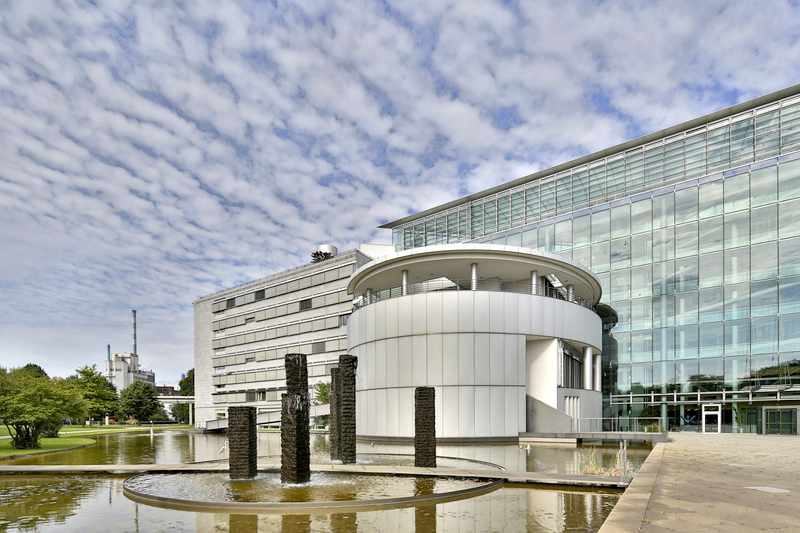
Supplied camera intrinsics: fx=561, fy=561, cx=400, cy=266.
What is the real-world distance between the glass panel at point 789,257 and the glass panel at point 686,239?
5.65m

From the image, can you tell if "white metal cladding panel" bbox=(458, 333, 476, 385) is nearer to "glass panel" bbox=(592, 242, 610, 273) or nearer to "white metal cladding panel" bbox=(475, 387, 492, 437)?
"white metal cladding panel" bbox=(475, 387, 492, 437)

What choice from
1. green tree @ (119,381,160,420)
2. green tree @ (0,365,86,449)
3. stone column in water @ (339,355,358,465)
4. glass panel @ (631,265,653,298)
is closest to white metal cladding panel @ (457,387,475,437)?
stone column in water @ (339,355,358,465)

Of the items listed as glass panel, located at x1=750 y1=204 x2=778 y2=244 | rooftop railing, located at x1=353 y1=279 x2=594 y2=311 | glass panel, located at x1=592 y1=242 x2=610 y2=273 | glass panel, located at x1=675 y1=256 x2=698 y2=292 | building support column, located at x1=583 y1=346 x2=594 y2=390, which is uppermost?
glass panel, located at x1=750 y1=204 x2=778 y2=244

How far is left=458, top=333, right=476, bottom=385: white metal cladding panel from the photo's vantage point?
33.9m

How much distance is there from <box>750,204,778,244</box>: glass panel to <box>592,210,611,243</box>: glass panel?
35.3ft

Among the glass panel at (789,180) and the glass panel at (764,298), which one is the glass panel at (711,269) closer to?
the glass panel at (764,298)

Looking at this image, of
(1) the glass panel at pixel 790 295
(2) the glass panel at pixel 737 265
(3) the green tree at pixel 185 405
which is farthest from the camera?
(3) the green tree at pixel 185 405

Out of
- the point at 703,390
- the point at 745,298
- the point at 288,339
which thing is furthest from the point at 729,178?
the point at 288,339

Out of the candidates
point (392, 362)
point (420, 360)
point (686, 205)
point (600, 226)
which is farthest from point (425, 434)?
point (600, 226)

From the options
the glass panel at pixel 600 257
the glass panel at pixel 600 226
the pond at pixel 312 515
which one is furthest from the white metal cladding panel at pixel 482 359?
the glass panel at pixel 600 226

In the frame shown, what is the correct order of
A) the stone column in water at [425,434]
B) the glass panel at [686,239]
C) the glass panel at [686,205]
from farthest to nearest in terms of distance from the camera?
the glass panel at [686,205], the glass panel at [686,239], the stone column in water at [425,434]

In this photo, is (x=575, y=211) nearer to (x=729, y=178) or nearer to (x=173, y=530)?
(x=729, y=178)

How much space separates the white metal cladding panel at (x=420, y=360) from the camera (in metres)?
34.7

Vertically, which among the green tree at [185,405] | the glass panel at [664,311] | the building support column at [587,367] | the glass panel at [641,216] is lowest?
the green tree at [185,405]
